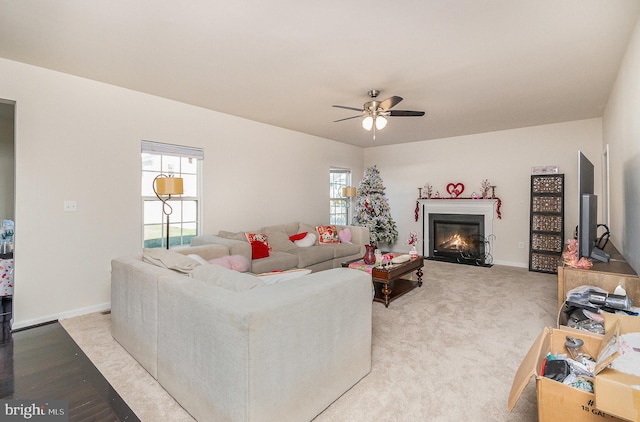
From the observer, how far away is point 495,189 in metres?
6.06

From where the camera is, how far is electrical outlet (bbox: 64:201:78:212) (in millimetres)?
3380

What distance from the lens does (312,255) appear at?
15.7 feet

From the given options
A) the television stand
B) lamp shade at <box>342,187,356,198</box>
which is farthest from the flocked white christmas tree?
the television stand

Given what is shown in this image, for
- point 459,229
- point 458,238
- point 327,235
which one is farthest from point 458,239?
point 327,235

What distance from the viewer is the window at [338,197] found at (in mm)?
7121

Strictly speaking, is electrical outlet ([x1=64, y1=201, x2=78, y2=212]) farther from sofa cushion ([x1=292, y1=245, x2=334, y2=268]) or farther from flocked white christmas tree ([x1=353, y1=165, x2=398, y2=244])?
flocked white christmas tree ([x1=353, y1=165, x2=398, y2=244])

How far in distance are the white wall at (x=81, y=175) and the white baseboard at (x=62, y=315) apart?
0.01 meters

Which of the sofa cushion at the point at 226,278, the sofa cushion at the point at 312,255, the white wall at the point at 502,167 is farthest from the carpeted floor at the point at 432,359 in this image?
the white wall at the point at 502,167

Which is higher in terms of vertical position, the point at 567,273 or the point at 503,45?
the point at 503,45

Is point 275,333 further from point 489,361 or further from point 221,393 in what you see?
point 489,361

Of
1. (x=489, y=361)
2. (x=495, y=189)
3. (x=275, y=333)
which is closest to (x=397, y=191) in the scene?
(x=495, y=189)

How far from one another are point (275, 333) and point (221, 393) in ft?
1.33

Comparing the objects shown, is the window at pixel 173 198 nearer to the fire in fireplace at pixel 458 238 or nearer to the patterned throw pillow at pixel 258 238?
the patterned throw pillow at pixel 258 238

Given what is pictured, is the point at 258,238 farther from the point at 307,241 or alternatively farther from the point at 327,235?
the point at 327,235
